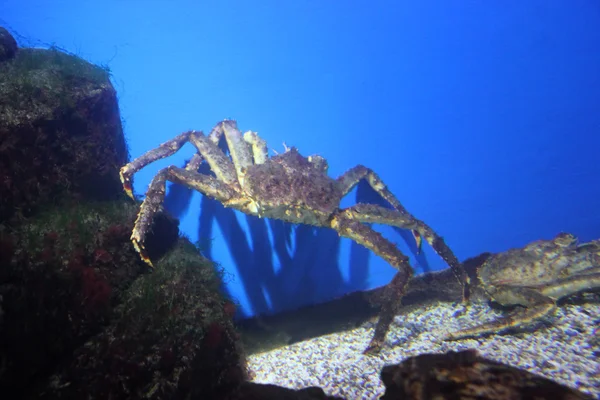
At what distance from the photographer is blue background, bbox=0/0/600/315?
489 centimetres

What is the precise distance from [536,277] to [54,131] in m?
6.26

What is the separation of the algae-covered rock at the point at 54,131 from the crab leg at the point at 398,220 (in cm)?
323

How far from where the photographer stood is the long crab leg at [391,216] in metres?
4.73

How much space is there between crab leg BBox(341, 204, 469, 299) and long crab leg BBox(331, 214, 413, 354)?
17cm

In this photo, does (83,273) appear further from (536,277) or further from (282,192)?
(536,277)

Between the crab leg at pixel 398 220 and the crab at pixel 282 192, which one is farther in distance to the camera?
the crab leg at pixel 398 220

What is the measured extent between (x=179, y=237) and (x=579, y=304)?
536 cm

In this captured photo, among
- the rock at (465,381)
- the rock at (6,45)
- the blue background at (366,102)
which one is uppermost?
the blue background at (366,102)

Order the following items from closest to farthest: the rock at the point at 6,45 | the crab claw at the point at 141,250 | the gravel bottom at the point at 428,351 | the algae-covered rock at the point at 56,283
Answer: the algae-covered rock at the point at 56,283 → the gravel bottom at the point at 428,351 → the crab claw at the point at 141,250 → the rock at the point at 6,45

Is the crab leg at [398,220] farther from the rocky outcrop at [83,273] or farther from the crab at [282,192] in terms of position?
the rocky outcrop at [83,273]

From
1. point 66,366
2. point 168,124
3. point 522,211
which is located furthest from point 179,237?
point 522,211

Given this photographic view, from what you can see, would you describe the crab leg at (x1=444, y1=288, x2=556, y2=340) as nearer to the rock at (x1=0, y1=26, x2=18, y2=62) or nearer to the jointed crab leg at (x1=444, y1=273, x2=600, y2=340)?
the jointed crab leg at (x1=444, y1=273, x2=600, y2=340)

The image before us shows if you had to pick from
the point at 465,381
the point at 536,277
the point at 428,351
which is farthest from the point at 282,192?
the point at 536,277

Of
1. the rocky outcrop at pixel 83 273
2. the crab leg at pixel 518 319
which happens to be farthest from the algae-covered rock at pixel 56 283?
the crab leg at pixel 518 319
